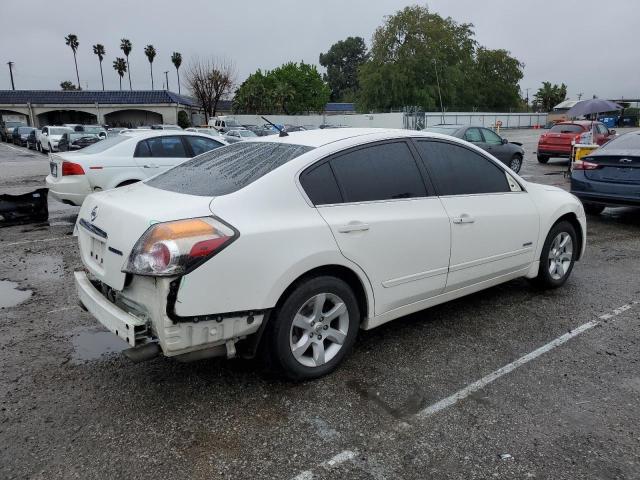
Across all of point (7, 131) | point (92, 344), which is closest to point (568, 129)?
point (92, 344)

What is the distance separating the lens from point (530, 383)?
11.1ft

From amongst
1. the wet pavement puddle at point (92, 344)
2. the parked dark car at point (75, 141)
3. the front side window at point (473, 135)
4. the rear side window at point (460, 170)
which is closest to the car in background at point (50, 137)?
the parked dark car at point (75, 141)

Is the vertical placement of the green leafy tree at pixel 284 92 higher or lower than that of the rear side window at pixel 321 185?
higher

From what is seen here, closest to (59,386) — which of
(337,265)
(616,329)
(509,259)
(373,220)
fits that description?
(337,265)

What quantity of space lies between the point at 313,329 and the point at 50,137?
28500mm

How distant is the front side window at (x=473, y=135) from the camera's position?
1422 cm

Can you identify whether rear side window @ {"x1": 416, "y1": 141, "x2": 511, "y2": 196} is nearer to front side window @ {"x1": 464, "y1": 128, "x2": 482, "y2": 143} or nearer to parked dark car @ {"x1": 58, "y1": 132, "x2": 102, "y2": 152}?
front side window @ {"x1": 464, "y1": 128, "x2": 482, "y2": 143}

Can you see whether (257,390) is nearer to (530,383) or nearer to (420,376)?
(420,376)

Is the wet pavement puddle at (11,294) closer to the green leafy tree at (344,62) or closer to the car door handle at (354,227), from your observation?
the car door handle at (354,227)

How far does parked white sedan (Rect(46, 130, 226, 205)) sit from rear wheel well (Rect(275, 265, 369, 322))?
19.4 feet

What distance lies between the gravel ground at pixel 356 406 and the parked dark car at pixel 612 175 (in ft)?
13.2

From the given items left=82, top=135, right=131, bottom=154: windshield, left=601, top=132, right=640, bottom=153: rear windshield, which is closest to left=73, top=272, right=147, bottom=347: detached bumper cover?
left=82, top=135, right=131, bottom=154: windshield

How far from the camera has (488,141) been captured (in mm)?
14922

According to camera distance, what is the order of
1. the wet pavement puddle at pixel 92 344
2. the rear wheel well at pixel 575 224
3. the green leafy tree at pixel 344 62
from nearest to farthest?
the wet pavement puddle at pixel 92 344
the rear wheel well at pixel 575 224
the green leafy tree at pixel 344 62
